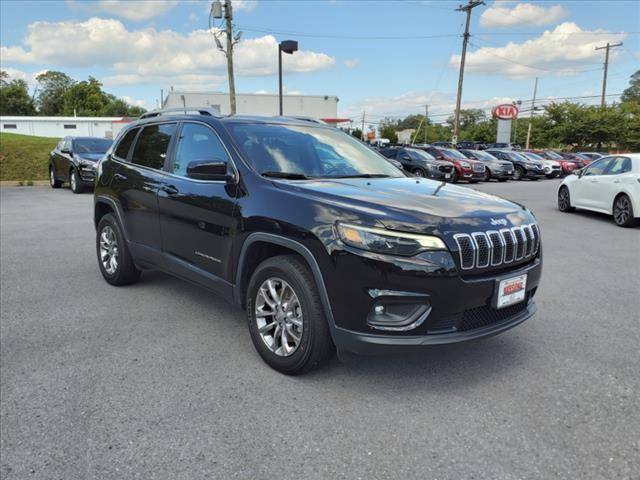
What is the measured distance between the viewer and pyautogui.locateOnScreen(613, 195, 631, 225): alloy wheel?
1019 centimetres

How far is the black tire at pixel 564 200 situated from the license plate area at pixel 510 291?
10.1 m

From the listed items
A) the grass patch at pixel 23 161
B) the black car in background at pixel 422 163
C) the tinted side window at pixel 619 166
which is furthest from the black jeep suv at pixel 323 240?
the grass patch at pixel 23 161

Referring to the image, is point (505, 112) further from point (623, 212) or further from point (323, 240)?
point (323, 240)

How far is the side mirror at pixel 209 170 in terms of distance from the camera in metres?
3.62

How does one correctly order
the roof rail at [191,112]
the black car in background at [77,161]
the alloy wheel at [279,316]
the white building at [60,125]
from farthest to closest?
the white building at [60,125] < the black car in background at [77,161] < the roof rail at [191,112] < the alloy wheel at [279,316]

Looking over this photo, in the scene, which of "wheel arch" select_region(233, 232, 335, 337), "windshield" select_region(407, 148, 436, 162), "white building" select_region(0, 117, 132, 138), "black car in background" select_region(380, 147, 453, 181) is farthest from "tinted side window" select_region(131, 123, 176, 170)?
"white building" select_region(0, 117, 132, 138)

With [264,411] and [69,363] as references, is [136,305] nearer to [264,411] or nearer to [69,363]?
[69,363]

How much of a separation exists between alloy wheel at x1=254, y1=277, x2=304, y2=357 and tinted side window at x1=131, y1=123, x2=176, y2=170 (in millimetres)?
1864

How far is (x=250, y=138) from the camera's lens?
3982 mm

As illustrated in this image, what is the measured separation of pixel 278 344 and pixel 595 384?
2.11 meters

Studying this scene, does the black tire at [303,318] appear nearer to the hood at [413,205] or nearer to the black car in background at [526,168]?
the hood at [413,205]

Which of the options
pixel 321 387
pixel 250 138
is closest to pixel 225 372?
pixel 321 387

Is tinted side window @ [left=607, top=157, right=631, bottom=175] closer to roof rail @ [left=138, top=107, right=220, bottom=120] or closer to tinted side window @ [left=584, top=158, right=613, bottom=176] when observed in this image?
tinted side window @ [left=584, top=158, right=613, bottom=176]

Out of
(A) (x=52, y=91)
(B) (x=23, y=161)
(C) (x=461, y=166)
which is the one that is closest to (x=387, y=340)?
(C) (x=461, y=166)
